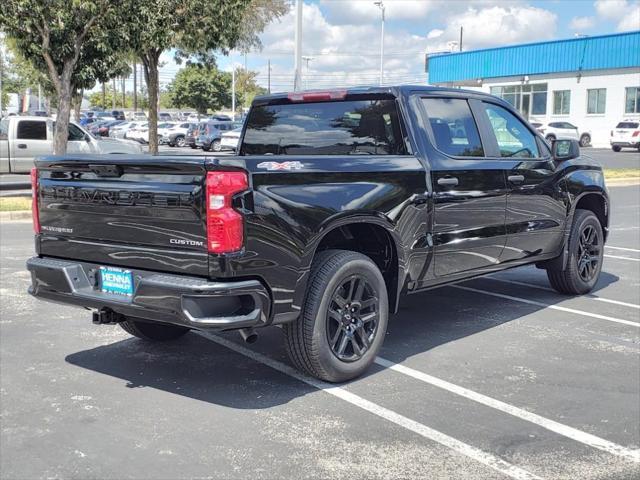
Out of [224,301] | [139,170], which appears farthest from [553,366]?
[139,170]

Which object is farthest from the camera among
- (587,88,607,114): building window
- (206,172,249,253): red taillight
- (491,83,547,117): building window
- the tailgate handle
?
(491,83,547,117): building window

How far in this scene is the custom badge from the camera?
427cm

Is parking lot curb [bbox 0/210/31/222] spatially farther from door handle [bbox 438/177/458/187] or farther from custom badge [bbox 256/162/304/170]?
custom badge [bbox 256/162/304/170]

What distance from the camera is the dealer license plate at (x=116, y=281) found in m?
4.44

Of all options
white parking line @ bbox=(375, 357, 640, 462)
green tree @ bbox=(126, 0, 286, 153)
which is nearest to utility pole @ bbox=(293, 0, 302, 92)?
green tree @ bbox=(126, 0, 286, 153)

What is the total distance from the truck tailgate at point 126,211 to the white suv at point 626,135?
4058cm

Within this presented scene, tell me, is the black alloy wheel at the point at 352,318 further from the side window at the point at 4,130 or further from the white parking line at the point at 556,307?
the side window at the point at 4,130

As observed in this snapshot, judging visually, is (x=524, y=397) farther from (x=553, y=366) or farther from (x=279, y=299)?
(x=279, y=299)

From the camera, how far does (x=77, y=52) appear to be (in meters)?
14.8

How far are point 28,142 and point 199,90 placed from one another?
1992 inches

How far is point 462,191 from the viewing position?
18.7 ft

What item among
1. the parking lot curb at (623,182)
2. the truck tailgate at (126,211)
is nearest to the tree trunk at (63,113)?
the truck tailgate at (126,211)

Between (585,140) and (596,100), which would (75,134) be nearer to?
(585,140)

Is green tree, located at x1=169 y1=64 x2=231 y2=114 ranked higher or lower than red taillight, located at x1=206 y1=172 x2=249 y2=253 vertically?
higher
